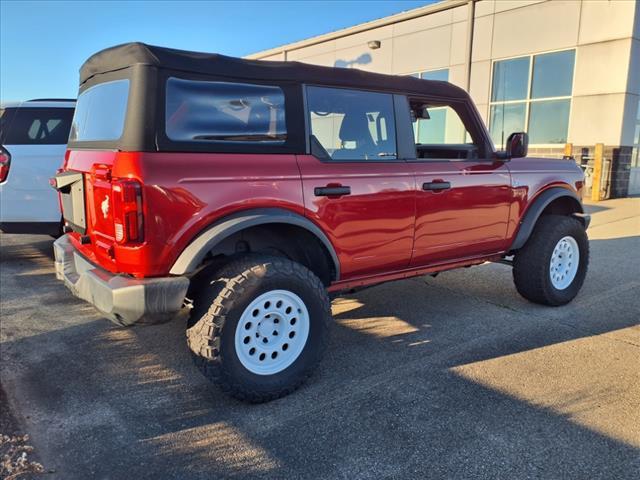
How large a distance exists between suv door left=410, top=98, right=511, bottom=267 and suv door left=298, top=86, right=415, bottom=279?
0.54 ft

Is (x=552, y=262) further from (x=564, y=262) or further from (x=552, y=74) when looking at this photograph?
(x=552, y=74)

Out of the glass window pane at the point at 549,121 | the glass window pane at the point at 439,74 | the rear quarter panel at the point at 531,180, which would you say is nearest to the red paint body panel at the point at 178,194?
the rear quarter panel at the point at 531,180

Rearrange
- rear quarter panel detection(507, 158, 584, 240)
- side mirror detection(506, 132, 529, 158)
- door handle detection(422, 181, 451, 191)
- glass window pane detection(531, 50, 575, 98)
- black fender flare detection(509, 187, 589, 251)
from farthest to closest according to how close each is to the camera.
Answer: glass window pane detection(531, 50, 575, 98), black fender flare detection(509, 187, 589, 251), rear quarter panel detection(507, 158, 584, 240), side mirror detection(506, 132, 529, 158), door handle detection(422, 181, 451, 191)

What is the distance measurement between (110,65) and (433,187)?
2340mm

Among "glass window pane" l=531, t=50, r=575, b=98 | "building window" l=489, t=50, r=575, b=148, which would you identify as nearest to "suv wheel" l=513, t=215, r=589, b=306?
"building window" l=489, t=50, r=575, b=148

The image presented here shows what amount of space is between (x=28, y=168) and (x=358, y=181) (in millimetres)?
4448

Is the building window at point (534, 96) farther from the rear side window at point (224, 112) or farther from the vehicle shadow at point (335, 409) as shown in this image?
the rear side window at point (224, 112)

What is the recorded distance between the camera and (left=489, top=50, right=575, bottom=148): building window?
1266 centimetres

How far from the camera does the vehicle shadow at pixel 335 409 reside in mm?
2494

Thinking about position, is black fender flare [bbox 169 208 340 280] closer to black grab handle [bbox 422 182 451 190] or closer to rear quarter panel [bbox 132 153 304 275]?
rear quarter panel [bbox 132 153 304 275]

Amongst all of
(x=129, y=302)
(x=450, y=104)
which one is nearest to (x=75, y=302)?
(x=129, y=302)

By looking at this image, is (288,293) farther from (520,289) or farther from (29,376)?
(520,289)

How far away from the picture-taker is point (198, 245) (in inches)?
112

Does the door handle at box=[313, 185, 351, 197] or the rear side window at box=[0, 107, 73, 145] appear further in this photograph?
the rear side window at box=[0, 107, 73, 145]
